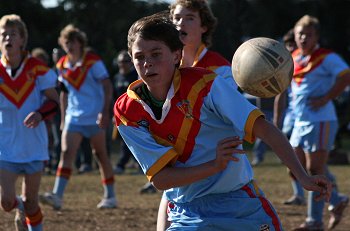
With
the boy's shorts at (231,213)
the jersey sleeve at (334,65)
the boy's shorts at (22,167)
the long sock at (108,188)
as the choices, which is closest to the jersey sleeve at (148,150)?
the boy's shorts at (231,213)

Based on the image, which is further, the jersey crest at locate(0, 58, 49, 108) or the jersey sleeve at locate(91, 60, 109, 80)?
the jersey sleeve at locate(91, 60, 109, 80)

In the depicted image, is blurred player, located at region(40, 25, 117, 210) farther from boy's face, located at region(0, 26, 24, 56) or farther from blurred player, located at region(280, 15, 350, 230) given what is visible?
boy's face, located at region(0, 26, 24, 56)

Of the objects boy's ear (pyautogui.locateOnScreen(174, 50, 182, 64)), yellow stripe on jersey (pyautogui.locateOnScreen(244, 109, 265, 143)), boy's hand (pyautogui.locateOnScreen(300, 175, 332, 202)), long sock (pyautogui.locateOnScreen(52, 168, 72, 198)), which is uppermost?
boy's ear (pyautogui.locateOnScreen(174, 50, 182, 64))

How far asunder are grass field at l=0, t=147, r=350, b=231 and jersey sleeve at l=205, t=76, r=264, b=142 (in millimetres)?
4880

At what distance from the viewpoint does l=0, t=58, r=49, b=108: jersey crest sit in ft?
26.4

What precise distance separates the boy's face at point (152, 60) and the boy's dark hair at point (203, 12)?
188 cm

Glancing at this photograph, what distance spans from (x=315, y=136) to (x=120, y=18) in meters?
22.8

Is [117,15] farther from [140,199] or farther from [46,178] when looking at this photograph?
[140,199]

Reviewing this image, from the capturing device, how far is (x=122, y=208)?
1132 centimetres

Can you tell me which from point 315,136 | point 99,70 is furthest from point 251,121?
point 99,70

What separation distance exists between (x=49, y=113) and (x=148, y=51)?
325 cm

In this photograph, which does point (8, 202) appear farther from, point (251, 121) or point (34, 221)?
point (251, 121)

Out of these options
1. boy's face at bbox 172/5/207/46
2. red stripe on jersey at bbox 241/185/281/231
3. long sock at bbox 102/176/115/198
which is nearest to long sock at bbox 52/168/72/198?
long sock at bbox 102/176/115/198

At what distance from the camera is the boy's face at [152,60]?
484 centimetres
